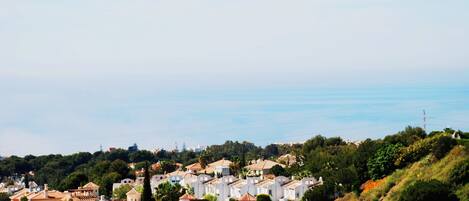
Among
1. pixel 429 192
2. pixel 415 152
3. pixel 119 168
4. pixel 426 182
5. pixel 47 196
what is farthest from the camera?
pixel 119 168

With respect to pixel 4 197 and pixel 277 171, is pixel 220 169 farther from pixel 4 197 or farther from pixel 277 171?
pixel 4 197

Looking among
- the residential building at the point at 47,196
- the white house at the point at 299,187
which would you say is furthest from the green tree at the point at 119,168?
the white house at the point at 299,187

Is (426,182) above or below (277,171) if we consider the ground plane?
above

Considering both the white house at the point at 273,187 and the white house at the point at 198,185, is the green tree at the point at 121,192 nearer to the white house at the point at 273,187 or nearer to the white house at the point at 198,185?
the white house at the point at 198,185

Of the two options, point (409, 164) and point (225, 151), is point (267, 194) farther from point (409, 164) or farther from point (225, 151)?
point (225, 151)

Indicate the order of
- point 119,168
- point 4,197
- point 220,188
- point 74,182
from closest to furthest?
1. point 220,188
2. point 4,197
3. point 74,182
4. point 119,168

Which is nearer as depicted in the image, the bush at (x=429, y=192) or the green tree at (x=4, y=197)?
the bush at (x=429, y=192)

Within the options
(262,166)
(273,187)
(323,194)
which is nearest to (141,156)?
(262,166)

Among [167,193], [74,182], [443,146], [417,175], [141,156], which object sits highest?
[443,146]
